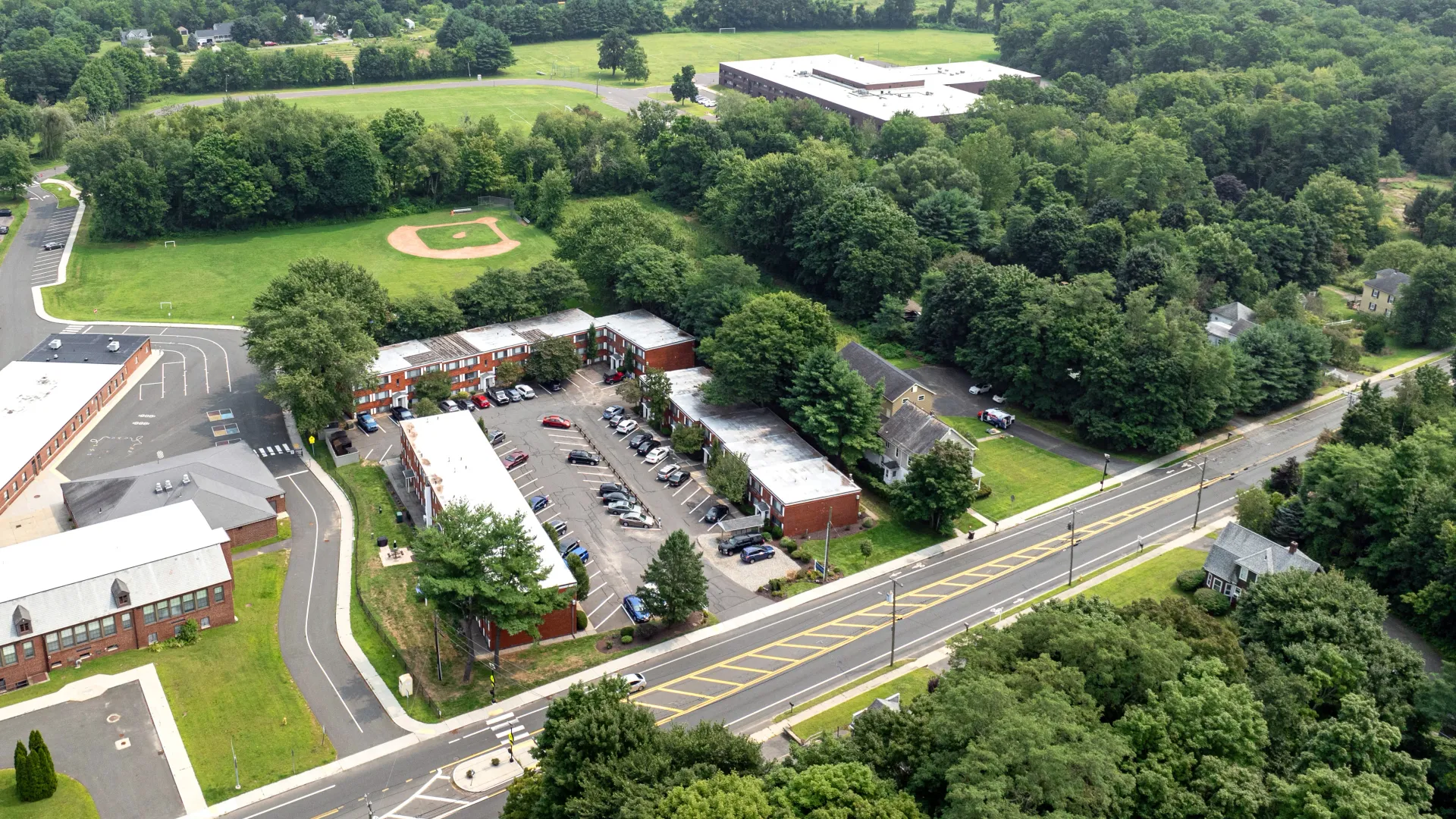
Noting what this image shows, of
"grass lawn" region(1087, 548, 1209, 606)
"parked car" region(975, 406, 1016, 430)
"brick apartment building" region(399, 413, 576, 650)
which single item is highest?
"brick apartment building" region(399, 413, 576, 650)

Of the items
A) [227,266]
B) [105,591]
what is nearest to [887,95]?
[227,266]

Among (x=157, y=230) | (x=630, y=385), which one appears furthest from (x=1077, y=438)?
(x=157, y=230)

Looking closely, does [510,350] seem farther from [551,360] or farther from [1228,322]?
[1228,322]

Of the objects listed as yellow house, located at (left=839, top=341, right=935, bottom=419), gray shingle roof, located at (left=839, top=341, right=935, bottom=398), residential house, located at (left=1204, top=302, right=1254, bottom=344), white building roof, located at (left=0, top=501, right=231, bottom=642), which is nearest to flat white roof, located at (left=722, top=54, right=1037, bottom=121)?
residential house, located at (left=1204, top=302, right=1254, bottom=344)

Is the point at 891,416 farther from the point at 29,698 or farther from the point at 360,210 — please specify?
the point at 360,210

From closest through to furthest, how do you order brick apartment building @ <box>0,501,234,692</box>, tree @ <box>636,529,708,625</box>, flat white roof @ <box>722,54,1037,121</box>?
brick apartment building @ <box>0,501,234,692</box> < tree @ <box>636,529,708,625</box> < flat white roof @ <box>722,54,1037,121</box>

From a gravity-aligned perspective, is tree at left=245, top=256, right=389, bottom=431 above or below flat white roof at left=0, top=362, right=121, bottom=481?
above

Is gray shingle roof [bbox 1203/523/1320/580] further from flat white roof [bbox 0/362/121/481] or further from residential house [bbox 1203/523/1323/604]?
flat white roof [bbox 0/362/121/481]
